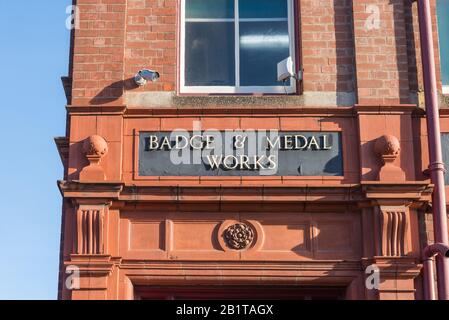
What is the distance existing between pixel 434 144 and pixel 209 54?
10.6 feet

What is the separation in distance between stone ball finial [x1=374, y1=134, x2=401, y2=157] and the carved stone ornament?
1.86 metres

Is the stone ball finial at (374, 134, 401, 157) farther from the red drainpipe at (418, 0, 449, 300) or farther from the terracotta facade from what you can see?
the red drainpipe at (418, 0, 449, 300)

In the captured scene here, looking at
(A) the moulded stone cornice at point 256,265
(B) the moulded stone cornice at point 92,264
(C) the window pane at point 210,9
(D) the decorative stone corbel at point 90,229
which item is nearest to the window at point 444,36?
(C) the window pane at point 210,9

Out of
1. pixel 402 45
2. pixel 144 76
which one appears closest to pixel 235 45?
pixel 144 76

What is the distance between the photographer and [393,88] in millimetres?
14719

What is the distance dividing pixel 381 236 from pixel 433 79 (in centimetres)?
212

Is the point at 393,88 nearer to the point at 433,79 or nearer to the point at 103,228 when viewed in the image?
the point at 433,79

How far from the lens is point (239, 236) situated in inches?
555

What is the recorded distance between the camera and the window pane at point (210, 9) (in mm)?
15477

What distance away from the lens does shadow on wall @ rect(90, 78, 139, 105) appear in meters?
14.7

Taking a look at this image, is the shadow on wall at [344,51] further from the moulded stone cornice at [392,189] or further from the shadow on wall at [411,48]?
the moulded stone cornice at [392,189]

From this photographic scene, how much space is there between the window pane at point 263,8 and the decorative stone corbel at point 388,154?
238cm

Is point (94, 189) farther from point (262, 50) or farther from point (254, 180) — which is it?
point (262, 50)

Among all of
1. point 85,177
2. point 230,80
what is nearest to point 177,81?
point 230,80
